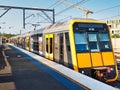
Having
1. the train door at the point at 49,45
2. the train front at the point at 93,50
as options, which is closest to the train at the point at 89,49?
the train front at the point at 93,50

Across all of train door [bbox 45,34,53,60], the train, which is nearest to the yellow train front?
the train

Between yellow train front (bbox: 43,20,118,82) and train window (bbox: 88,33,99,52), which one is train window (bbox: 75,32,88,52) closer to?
yellow train front (bbox: 43,20,118,82)

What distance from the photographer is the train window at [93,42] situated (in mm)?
11352

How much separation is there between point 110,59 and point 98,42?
1.07 m

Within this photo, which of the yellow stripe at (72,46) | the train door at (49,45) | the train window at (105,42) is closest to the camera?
the yellow stripe at (72,46)

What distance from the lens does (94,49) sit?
11.4m

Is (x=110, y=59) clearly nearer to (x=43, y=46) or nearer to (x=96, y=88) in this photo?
(x=96, y=88)

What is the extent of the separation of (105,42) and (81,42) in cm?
137

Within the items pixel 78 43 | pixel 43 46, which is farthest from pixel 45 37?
pixel 78 43

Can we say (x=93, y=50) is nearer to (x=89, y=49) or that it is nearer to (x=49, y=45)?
(x=89, y=49)

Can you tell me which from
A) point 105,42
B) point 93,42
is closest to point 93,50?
point 93,42

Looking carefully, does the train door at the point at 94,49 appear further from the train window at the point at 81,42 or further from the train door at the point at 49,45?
the train door at the point at 49,45

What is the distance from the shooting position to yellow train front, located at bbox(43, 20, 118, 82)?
10727mm

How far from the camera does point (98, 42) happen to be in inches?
452
